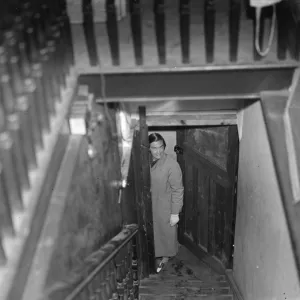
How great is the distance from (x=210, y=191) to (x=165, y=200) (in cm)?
62

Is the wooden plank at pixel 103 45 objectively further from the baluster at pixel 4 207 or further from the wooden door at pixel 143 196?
the wooden door at pixel 143 196

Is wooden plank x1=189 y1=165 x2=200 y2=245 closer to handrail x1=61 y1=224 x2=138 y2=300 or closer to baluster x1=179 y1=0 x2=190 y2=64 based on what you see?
handrail x1=61 y1=224 x2=138 y2=300

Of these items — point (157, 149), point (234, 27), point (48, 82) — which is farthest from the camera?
point (157, 149)

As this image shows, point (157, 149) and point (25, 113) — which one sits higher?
point (25, 113)

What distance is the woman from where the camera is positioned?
4.64 meters

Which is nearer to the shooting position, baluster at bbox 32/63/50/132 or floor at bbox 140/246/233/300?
baluster at bbox 32/63/50/132

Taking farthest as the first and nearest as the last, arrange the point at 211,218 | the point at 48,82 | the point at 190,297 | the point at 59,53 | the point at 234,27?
the point at 211,218, the point at 190,297, the point at 234,27, the point at 59,53, the point at 48,82

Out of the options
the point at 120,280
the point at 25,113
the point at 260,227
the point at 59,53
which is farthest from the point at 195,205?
the point at 25,113

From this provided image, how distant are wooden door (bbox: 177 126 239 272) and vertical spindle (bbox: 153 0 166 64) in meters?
1.78

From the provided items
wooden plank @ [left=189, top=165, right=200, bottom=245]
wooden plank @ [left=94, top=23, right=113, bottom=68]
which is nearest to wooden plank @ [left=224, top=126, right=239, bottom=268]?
wooden plank @ [left=189, top=165, right=200, bottom=245]

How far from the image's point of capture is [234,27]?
2.38 m

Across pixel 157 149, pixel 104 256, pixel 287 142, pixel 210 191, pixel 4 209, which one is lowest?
pixel 210 191

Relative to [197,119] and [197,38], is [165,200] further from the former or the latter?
[197,38]

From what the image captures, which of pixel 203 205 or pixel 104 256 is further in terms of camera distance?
pixel 203 205
